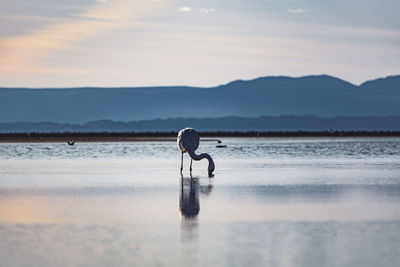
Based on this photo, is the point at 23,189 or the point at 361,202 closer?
the point at 361,202

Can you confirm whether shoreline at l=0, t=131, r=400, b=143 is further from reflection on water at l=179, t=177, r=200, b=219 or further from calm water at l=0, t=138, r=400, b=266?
calm water at l=0, t=138, r=400, b=266

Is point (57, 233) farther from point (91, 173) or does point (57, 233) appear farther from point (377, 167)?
point (377, 167)

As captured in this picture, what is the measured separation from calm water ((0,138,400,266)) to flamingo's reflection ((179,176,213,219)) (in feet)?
0.08

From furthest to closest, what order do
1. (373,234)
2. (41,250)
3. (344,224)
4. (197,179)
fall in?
(197,179), (344,224), (373,234), (41,250)

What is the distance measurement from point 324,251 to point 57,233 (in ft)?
14.1

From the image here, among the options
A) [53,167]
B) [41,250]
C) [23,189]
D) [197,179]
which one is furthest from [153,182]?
[41,250]

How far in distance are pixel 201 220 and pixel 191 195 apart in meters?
4.75

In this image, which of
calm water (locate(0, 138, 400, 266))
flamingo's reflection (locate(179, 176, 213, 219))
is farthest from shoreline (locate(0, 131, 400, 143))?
calm water (locate(0, 138, 400, 266))

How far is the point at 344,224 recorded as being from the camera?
13.8 meters

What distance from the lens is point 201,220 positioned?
1435 centimetres

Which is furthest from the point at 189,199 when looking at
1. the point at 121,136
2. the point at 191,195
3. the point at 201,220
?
the point at 121,136

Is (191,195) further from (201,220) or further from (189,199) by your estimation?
(201,220)

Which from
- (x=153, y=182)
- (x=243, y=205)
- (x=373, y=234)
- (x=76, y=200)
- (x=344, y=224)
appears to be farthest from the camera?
(x=153, y=182)

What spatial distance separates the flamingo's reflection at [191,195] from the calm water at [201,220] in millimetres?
25
